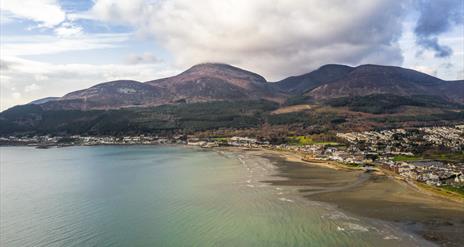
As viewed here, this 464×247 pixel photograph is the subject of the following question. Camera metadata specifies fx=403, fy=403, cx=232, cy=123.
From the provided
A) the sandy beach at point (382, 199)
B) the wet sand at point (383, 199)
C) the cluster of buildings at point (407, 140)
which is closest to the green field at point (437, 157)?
the cluster of buildings at point (407, 140)

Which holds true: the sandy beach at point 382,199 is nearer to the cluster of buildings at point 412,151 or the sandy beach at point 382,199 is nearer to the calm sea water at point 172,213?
the calm sea water at point 172,213

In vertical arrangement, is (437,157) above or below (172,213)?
above

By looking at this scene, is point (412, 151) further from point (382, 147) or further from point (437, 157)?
point (382, 147)

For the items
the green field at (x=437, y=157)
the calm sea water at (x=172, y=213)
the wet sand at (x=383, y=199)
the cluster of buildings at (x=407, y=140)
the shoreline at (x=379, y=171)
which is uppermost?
the cluster of buildings at (x=407, y=140)

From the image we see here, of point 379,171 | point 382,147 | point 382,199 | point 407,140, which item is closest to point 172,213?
point 382,199

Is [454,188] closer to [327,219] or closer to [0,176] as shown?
[327,219]

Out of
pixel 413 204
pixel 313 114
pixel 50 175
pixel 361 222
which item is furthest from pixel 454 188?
pixel 313 114
